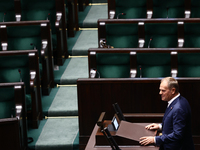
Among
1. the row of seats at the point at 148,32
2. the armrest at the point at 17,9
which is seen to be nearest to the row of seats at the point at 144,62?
the row of seats at the point at 148,32

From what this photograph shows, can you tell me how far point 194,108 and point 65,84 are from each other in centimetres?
51

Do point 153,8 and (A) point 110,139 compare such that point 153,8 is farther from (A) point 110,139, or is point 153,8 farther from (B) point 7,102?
(A) point 110,139

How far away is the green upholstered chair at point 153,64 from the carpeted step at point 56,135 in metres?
0.25

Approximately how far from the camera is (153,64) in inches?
45.2

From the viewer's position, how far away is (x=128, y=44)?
4.26 feet

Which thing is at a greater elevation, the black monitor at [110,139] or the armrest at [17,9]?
the armrest at [17,9]

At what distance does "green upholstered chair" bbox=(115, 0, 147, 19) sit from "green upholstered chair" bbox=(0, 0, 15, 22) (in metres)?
0.39

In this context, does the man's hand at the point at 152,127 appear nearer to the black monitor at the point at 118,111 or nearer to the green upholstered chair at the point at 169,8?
the black monitor at the point at 118,111

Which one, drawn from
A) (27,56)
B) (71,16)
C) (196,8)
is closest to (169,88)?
(27,56)

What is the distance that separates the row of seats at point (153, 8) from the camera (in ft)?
4.69

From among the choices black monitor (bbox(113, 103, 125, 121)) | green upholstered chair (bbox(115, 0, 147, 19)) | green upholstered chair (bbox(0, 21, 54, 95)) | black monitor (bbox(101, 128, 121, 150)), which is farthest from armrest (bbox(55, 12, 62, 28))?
black monitor (bbox(101, 128, 121, 150))

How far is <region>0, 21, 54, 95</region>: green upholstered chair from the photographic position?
1.26 metres

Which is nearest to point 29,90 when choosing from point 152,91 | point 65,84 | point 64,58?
point 65,84

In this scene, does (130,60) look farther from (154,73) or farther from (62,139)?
(62,139)
